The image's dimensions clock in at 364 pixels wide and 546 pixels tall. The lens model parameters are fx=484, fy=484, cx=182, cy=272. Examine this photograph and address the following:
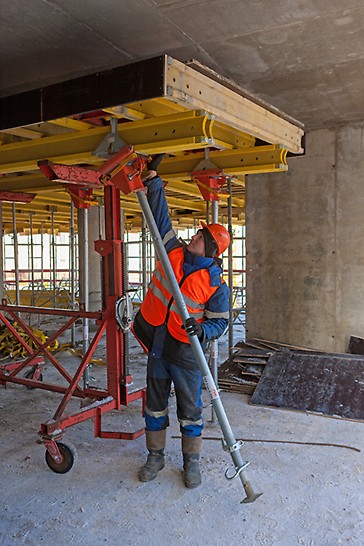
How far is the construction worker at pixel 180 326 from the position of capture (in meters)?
3.93

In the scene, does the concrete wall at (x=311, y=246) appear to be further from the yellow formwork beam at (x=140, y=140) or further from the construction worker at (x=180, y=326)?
the construction worker at (x=180, y=326)

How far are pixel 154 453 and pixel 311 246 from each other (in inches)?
165

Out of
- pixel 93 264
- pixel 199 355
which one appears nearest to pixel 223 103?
pixel 199 355

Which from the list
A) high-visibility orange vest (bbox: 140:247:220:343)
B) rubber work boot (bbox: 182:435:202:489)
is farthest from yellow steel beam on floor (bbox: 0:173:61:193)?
rubber work boot (bbox: 182:435:202:489)

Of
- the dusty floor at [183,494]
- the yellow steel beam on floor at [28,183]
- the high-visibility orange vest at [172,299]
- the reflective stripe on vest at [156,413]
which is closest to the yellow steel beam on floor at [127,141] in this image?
the high-visibility orange vest at [172,299]

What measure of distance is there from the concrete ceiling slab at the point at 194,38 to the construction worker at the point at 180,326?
0.96 meters

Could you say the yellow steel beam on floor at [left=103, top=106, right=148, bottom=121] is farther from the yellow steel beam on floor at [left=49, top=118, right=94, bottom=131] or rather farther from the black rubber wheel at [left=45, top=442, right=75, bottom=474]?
the black rubber wheel at [left=45, top=442, right=75, bottom=474]

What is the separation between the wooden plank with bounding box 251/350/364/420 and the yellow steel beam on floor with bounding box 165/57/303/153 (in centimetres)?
291

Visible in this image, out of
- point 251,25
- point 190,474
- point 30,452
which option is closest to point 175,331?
point 190,474

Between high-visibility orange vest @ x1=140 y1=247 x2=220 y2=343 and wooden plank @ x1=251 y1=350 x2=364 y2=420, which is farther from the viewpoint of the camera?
wooden plank @ x1=251 y1=350 x2=364 y2=420

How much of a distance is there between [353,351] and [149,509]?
4.23 metres

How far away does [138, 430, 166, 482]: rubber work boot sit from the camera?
13.1ft

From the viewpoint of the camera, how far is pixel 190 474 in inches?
152

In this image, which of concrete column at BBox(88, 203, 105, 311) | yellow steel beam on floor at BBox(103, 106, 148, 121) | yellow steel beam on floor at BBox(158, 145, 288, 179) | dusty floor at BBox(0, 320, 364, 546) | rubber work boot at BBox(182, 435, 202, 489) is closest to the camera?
dusty floor at BBox(0, 320, 364, 546)
